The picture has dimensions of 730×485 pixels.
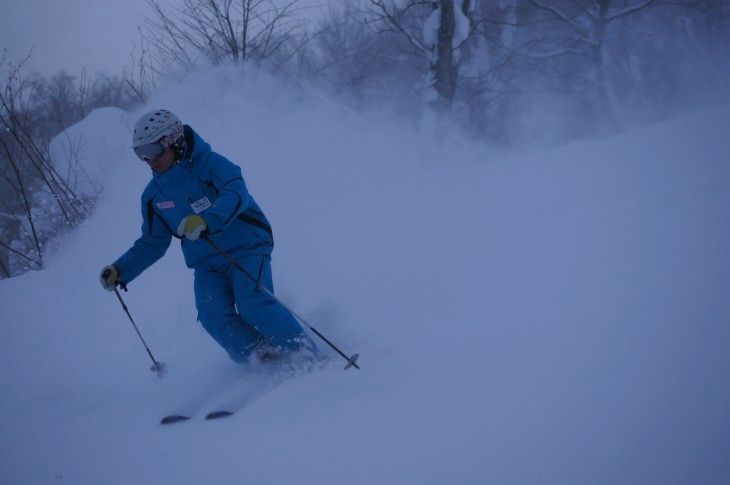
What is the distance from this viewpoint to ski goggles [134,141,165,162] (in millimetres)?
2738

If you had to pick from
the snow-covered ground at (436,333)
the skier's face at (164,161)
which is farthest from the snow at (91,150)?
the skier's face at (164,161)

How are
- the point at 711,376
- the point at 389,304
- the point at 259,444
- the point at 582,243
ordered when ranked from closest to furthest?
the point at 711,376
the point at 259,444
the point at 582,243
the point at 389,304

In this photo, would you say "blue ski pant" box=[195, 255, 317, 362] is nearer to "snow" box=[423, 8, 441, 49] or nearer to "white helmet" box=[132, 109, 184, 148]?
"white helmet" box=[132, 109, 184, 148]

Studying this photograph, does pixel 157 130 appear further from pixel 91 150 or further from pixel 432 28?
pixel 432 28

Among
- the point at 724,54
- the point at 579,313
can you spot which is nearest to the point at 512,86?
the point at 724,54

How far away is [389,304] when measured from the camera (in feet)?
11.6

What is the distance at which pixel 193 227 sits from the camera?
2535mm

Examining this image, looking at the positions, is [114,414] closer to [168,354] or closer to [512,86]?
[168,354]

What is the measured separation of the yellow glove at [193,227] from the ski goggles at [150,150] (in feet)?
1.86

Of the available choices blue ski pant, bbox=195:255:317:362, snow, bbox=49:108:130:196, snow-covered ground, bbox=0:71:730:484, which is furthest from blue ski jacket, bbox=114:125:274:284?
snow, bbox=49:108:130:196

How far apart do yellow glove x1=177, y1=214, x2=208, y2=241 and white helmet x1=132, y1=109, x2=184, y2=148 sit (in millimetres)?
597

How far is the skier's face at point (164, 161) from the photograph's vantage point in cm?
282

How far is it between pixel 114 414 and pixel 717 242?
4194mm

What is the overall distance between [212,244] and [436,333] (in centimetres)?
163
